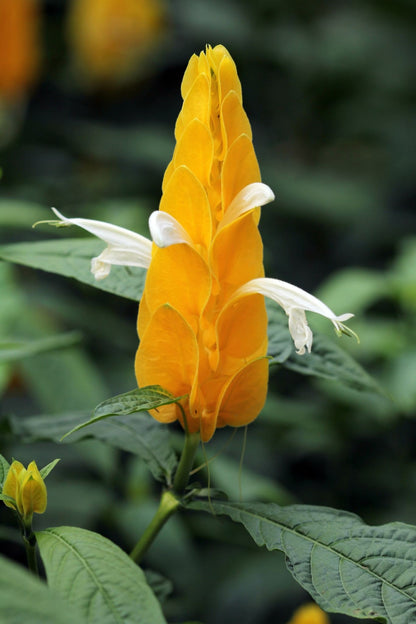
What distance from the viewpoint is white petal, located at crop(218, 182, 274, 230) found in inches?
20.7

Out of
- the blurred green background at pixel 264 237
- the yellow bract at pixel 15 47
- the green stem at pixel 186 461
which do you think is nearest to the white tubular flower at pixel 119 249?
the green stem at pixel 186 461

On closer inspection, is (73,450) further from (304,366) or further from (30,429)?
(304,366)

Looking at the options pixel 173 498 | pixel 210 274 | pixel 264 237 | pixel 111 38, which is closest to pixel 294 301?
pixel 210 274

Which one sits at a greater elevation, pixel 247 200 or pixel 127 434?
pixel 247 200

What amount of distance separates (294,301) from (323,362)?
0.47 ft

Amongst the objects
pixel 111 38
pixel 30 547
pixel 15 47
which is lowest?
pixel 30 547

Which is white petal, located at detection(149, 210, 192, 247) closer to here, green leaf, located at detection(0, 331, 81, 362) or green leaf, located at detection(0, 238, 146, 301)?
green leaf, located at detection(0, 238, 146, 301)

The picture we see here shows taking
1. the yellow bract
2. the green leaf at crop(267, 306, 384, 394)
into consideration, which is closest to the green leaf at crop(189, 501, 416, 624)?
the green leaf at crop(267, 306, 384, 394)

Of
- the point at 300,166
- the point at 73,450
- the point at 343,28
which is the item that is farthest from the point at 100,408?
the point at 343,28

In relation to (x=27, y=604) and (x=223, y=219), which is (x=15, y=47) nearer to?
(x=223, y=219)

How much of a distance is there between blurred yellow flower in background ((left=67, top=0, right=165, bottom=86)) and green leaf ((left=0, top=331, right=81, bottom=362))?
2380 mm

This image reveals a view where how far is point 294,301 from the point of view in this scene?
1.81 feet

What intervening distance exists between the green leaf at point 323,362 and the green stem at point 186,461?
0.39 feet

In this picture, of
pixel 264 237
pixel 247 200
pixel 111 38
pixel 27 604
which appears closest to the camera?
pixel 27 604
